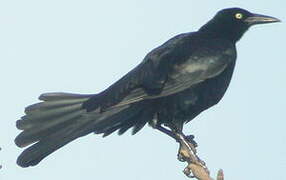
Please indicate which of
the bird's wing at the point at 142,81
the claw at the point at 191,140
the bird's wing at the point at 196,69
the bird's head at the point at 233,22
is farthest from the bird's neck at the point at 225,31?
the claw at the point at 191,140

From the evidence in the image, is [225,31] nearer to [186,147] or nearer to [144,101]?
[144,101]

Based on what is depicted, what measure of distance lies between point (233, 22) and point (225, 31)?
0.17 meters

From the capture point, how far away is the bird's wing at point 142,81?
23.4ft

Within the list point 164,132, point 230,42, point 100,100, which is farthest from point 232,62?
point 100,100

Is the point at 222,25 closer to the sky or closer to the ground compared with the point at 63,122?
closer to the sky

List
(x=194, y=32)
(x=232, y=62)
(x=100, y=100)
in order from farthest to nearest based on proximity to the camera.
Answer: (x=194, y=32), (x=232, y=62), (x=100, y=100)

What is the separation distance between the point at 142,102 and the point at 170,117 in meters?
0.37

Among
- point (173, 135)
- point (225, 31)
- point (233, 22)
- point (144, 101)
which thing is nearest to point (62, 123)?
point (144, 101)

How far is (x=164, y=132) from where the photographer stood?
7602 millimetres

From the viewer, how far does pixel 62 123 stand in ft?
23.9

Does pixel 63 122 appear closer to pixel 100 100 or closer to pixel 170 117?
pixel 100 100

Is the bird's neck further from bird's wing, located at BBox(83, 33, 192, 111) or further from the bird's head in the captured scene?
bird's wing, located at BBox(83, 33, 192, 111)

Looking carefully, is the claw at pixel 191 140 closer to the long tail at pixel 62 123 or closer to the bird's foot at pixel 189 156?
the bird's foot at pixel 189 156

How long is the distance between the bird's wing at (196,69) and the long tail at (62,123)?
29 centimetres
